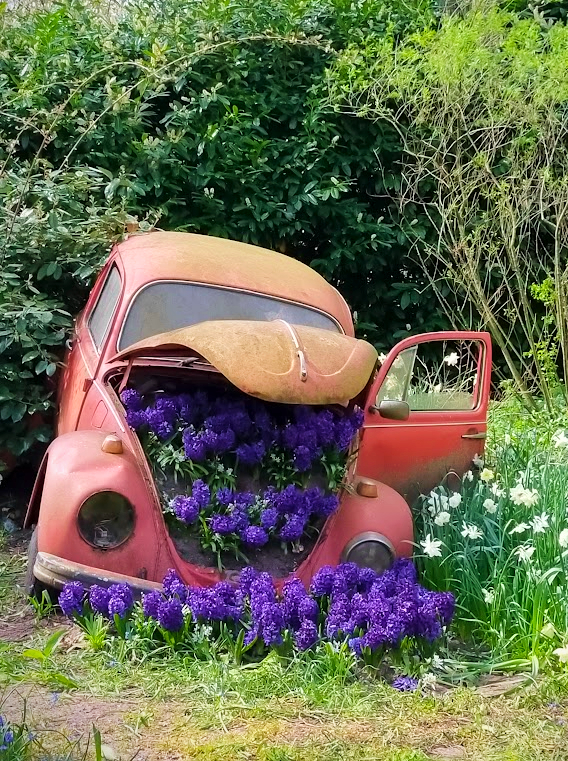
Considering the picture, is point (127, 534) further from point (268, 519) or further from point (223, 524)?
point (268, 519)

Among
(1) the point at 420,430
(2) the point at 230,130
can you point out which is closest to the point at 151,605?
(1) the point at 420,430

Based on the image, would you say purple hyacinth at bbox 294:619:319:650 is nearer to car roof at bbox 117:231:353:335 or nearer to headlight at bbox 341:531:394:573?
headlight at bbox 341:531:394:573

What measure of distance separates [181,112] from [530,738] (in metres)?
5.90

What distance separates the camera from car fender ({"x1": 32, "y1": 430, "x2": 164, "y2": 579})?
3697 millimetres

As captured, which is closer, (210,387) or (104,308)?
(210,387)

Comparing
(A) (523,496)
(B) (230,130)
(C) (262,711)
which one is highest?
(B) (230,130)

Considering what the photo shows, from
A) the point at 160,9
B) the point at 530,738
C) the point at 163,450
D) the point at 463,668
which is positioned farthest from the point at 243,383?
the point at 160,9

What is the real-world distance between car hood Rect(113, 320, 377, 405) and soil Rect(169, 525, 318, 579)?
75 cm

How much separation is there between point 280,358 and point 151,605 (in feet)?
3.81

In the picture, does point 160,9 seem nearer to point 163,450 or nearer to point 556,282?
point 556,282

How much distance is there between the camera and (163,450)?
4012 millimetres

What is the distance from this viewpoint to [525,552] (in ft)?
12.7

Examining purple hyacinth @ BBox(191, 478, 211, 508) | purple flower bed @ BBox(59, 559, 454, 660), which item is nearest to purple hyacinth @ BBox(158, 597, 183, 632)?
purple flower bed @ BBox(59, 559, 454, 660)

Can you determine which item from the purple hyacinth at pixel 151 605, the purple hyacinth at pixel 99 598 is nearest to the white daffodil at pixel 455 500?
the purple hyacinth at pixel 151 605
